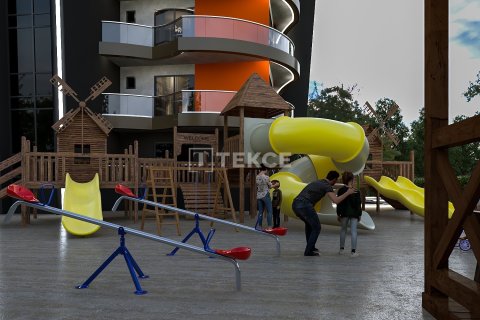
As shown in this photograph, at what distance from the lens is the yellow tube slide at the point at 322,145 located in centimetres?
1348

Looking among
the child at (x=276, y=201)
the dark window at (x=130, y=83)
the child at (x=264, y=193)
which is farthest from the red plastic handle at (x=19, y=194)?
the dark window at (x=130, y=83)

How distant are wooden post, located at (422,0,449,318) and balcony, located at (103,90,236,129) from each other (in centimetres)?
1703

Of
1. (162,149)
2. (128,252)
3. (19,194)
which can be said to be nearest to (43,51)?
(162,149)

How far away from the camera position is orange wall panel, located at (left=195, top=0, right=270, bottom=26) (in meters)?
24.3

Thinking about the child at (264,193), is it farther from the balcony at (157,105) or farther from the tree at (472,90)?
the tree at (472,90)

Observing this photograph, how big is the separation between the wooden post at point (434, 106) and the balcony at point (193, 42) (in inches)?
683

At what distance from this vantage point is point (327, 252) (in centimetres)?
986

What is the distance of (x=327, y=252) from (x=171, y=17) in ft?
59.9

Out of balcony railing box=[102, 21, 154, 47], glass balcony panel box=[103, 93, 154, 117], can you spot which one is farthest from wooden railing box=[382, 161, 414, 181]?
balcony railing box=[102, 21, 154, 47]

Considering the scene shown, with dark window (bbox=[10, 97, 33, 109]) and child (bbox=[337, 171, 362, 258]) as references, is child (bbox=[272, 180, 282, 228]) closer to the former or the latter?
child (bbox=[337, 171, 362, 258])

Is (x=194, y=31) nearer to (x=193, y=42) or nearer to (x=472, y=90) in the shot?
(x=193, y=42)

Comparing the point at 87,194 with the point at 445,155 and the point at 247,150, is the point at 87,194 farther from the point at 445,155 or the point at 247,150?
the point at 445,155

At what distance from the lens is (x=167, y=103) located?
912 inches

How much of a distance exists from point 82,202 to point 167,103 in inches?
364
